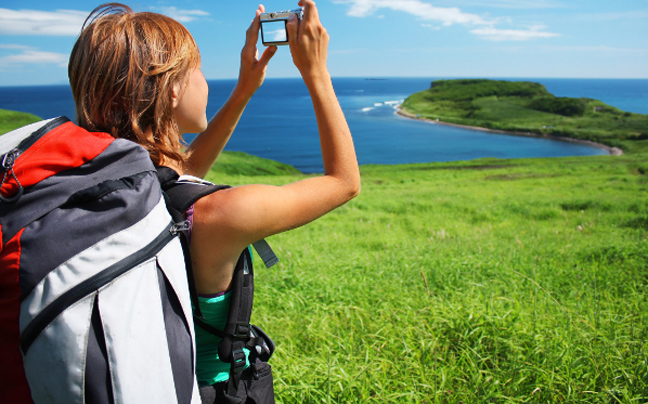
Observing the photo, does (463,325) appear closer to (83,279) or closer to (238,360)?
(238,360)

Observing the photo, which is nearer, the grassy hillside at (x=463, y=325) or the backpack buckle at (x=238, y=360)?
the backpack buckle at (x=238, y=360)

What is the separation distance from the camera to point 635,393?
94.7 inches

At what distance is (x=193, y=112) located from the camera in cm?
147

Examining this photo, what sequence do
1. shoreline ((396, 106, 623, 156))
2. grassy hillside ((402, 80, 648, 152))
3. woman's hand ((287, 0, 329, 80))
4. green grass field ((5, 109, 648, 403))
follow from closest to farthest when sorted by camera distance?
1. woman's hand ((287, 0, 329, 80))
2. green grass field ((5, 109, 648, 403))
3. shoreline ((396, 106, 623, 156))
4. grassy hillside ((402, 80, 648, 152))

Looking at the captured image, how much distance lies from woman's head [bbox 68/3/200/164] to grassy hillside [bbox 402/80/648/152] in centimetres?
8163

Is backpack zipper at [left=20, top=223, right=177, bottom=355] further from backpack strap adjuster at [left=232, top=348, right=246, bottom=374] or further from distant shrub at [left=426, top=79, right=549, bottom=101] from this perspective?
distant shrub at [left=426, top=79, right=549, bottom=101]

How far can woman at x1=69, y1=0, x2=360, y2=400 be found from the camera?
49.4 inches

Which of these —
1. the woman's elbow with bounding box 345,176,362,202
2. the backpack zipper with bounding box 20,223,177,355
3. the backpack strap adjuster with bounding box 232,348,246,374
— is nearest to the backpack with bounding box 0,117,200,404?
the backpack zipper with bounding box 20,223,177,355

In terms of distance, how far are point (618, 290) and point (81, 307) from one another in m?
5.01

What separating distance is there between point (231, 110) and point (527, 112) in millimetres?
140251

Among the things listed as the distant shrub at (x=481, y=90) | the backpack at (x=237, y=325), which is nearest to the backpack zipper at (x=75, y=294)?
the backpack at (x=237, y=325)

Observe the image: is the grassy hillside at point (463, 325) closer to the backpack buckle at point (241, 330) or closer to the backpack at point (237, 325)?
the backpack at point (237, 325)

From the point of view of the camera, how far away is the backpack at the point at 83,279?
3.29 feet

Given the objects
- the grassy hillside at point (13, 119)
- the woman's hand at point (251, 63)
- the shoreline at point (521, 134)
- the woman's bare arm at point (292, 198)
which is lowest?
the grassy hillside at point (13, 119)
